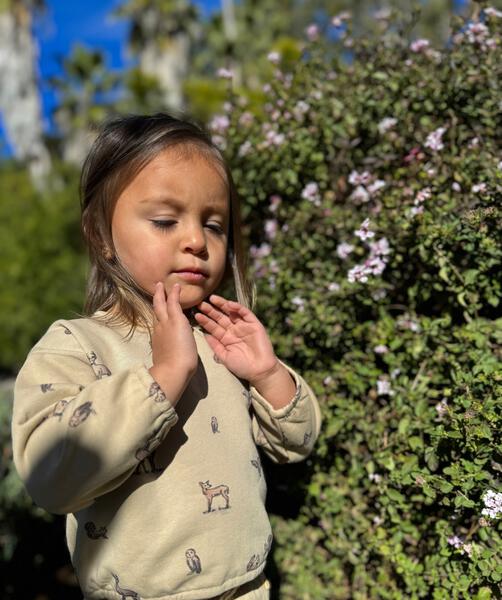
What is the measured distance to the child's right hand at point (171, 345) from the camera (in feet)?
4.71

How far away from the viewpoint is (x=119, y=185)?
169 cm

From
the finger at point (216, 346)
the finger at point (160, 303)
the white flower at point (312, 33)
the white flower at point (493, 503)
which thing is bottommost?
the white flower at point (493, 503)

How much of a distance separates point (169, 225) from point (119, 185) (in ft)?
0.63

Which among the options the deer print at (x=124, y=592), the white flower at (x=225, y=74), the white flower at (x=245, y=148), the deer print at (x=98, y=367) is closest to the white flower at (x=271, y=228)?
the white flower at (x=245, y=148)

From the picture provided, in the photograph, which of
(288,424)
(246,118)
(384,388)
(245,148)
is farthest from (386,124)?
(288,424)

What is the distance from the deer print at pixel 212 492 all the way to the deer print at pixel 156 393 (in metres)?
0.29

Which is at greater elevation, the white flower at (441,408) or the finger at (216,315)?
the finger at (216,315)

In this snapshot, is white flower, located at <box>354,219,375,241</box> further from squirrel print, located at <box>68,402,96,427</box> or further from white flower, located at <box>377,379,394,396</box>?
squirrel print, located at <box>68,402,96,427</box>

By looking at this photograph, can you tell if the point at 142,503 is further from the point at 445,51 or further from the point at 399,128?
the point at 445,51

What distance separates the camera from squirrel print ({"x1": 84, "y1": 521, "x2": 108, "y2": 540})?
4.93ft

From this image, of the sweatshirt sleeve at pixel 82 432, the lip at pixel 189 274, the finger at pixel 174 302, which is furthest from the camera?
the lip at pixel 189 274

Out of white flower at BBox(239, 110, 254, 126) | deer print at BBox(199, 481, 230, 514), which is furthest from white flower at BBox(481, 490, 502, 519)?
white flower at BBox(239, 110, 254, 126)

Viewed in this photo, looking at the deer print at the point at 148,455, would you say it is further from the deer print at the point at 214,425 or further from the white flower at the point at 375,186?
the white flower at the point at 375,186

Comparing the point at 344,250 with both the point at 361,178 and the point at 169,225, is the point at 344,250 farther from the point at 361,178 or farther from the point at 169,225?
the point at 169,225
